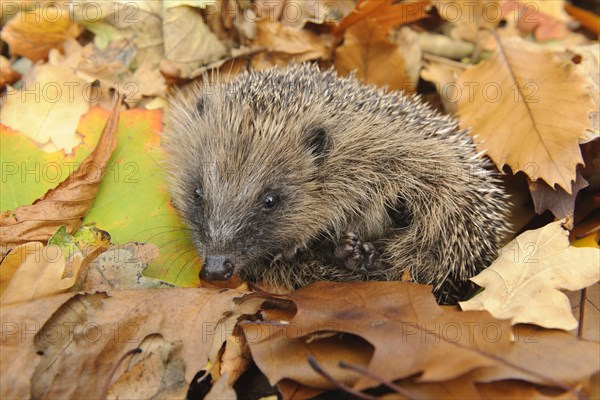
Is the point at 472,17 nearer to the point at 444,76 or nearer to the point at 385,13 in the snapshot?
the point at 444,76

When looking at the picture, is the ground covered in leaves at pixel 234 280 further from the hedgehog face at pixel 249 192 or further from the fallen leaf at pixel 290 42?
the hedgehog face at pixel 249 192

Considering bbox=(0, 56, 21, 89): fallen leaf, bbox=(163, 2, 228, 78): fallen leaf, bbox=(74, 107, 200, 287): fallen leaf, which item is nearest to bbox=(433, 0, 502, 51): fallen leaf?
bbox=(163, 2, 228, 78): fallen leaf

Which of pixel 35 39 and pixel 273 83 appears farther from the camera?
pixel 35 39

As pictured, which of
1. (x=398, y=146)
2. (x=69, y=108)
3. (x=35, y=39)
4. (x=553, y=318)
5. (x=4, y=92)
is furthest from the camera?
(x=35, y=39)

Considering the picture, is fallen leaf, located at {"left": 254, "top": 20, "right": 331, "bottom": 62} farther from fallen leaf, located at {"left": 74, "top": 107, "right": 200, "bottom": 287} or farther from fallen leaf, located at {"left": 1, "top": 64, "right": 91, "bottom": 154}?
fallen leaf, located at {"left": 1, "top": 64, "right": 91, "bottom": 154}

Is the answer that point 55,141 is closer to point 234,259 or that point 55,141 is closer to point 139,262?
point 139,262

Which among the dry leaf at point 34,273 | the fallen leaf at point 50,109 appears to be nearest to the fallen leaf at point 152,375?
the dry leaf at point 34,273

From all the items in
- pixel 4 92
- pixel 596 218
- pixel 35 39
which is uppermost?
pixel 35 39

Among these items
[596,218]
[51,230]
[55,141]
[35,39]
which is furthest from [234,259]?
[35,39]
